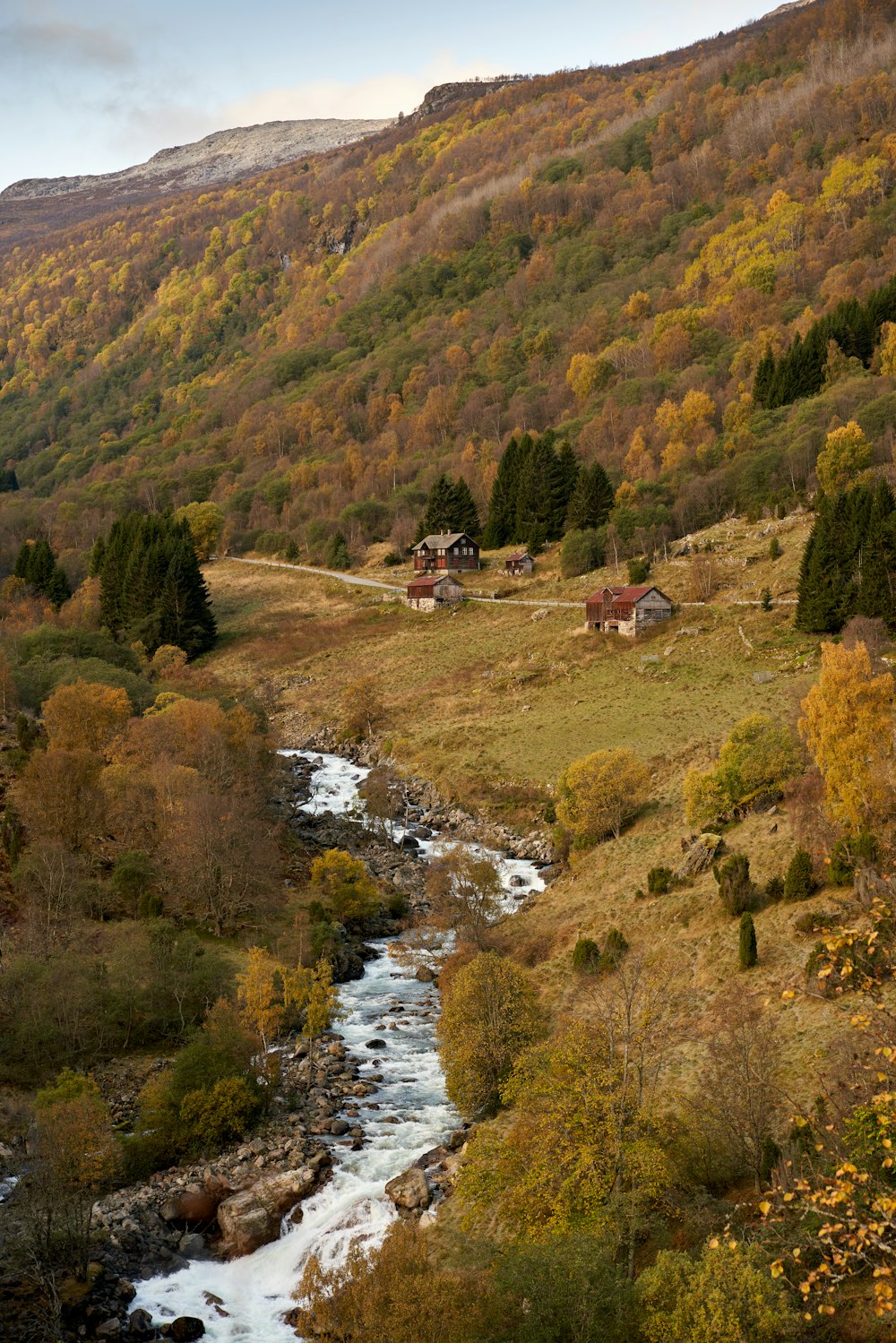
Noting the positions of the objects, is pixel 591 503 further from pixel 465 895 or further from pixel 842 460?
pixel 465 895

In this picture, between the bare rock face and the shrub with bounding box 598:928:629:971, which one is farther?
the shrub with bounding box 598:928:629:971

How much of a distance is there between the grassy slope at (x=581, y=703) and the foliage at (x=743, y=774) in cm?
189

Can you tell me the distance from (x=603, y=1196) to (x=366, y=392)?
612 ft

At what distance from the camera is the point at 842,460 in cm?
9475

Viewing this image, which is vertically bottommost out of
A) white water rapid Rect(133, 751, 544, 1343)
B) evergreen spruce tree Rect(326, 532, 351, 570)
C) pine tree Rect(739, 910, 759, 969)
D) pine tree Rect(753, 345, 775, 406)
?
white water rapid Rect(133, 751, 544, 1343)

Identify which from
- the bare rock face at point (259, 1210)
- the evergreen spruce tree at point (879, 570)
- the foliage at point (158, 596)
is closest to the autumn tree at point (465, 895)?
the bare rock face at point (259, 1210)

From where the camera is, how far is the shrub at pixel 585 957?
39406 mm

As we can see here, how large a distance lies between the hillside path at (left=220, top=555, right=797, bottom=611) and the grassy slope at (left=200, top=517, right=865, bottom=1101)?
1228 millimetres

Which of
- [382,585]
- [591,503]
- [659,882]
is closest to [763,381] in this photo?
[591,503]

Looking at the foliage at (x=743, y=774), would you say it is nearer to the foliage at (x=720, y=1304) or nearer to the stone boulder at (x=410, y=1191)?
the stone boulder at (x=410, y=1191)

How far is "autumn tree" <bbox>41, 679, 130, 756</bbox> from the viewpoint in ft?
194

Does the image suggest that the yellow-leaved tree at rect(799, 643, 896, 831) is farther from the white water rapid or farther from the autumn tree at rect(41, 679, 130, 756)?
the autumn tree at rect(41, 679, 130, 756)

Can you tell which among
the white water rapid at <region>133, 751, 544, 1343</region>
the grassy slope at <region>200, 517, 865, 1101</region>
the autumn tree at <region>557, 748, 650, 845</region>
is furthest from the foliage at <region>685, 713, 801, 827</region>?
the white water rapid at <region>133, 751, 544, 1343</region>

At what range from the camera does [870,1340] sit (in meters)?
18.5
